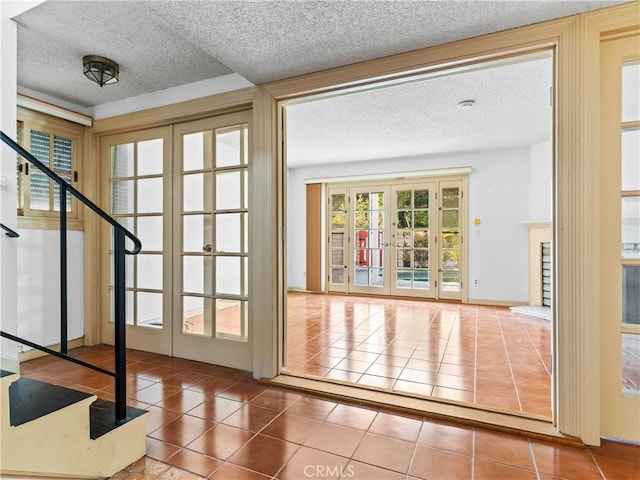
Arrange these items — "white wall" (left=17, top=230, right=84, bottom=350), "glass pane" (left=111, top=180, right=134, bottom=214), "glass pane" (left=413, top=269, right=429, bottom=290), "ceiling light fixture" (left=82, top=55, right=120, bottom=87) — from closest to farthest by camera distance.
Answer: "ceiling light fixture" (left=82, top=55, right=120, bottom=87), "white wall" (left=17, top=230, right=84, bottom=350), "glass pane" (left=111, top=180, right=134, bottom=214), "glass pane" (left=413, top=269, right=429, bottom=290)

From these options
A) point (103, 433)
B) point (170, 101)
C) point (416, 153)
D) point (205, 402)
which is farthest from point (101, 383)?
point (416, 153)

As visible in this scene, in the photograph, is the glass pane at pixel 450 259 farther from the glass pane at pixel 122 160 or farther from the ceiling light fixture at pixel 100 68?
the ceiling light fixture at pixel 100 68

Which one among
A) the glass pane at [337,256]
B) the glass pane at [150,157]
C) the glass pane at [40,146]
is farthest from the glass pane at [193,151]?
the glass pane at [337,256]

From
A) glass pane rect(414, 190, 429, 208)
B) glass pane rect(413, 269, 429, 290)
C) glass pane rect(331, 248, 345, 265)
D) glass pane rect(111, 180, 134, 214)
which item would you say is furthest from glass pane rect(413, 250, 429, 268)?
glass pane rect(111, 180, 134, 214)

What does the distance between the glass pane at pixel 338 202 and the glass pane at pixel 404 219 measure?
1.14 metres

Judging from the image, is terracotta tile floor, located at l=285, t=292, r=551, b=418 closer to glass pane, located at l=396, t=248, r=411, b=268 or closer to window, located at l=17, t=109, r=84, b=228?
glass pane, located at l=396, t=248, r=411, b=268

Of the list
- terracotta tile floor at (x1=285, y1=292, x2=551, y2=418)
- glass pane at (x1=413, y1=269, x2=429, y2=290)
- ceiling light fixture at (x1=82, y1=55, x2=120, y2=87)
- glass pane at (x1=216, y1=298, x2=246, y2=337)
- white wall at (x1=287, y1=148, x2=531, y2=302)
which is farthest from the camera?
glass pane at (x1=413, y1=269, x2=429, y2=290)

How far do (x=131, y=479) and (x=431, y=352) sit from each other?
2.56 metres

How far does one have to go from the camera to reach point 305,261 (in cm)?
692

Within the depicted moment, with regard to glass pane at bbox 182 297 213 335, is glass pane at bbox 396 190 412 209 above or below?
above

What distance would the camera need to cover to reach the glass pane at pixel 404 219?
6207mm

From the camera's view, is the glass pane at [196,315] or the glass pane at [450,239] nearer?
the glass pane at [196,315]

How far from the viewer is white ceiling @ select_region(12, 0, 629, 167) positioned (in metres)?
1.74

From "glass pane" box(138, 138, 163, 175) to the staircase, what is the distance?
6.98 ft
